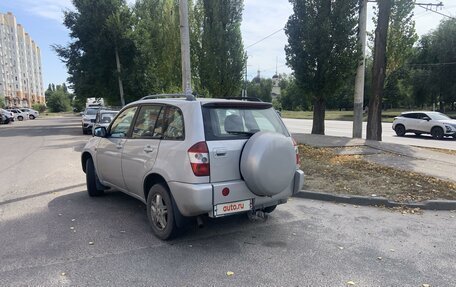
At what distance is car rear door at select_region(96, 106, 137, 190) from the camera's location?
5.31 meters

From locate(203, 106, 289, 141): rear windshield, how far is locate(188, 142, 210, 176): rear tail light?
5.8 inches

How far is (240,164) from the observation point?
414 cm

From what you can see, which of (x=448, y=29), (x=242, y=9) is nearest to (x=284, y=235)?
(x=242, y=9)

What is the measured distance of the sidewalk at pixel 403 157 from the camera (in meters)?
8.22

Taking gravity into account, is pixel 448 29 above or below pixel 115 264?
above

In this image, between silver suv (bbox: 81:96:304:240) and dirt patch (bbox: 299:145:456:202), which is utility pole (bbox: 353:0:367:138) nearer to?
dirt patch (bbox: 299:145:456:202)

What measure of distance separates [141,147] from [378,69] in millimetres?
11387

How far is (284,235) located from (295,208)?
1.23 m

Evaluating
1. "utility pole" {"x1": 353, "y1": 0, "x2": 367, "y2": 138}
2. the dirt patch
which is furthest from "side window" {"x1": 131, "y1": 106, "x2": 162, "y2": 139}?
"utility pole" {"x1": 353, "y1": 0, "x2": 367, "y2": 138}

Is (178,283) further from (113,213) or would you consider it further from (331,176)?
(331,176)

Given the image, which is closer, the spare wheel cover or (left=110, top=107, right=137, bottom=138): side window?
the spare wheel cover

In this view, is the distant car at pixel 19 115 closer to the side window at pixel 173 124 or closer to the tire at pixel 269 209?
the side window at pixel 173 124

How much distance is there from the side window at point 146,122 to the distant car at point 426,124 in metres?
18.2

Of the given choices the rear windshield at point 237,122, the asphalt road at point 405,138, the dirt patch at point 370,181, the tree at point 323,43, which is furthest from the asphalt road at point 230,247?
the asphalt road at point 405,138
